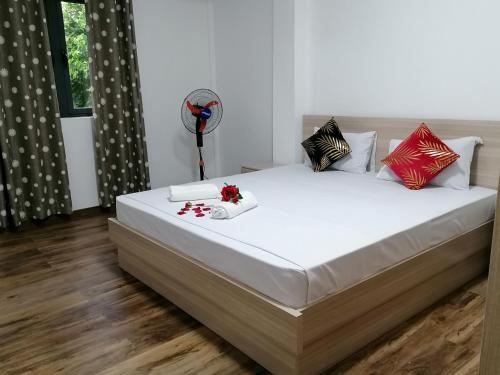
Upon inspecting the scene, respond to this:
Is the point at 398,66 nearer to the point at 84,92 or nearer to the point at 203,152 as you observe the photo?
the point at 203,152

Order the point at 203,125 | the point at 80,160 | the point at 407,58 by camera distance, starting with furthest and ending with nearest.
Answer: the point at 203,125 < the point at 80,160 < the point at 407,58

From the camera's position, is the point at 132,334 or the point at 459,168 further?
the point at 459,168

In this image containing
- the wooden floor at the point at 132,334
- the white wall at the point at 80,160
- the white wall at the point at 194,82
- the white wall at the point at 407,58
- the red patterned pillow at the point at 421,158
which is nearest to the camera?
the wooden floor at the point at 132,334

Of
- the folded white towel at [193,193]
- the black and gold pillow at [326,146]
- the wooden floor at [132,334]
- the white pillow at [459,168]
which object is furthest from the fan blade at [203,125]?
the white pillow at [459,168]

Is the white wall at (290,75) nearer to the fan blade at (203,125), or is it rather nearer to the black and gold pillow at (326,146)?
the black and gold pillow at (326,146)

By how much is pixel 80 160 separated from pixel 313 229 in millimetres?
3056

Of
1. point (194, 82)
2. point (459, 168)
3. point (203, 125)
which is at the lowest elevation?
point (459, 168)

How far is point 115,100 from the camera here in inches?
171

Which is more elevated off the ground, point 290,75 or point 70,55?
point 70,55

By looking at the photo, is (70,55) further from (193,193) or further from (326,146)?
(326,146)

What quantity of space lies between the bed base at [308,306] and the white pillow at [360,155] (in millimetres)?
1114

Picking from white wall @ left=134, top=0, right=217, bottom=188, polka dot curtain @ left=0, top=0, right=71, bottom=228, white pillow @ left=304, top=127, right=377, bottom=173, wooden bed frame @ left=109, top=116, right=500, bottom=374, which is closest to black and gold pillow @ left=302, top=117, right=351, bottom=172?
white pillow @ left=304, top=127, right=377, bottom=173

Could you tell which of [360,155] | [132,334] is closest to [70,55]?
[360,155]

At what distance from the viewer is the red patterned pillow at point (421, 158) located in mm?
2893
